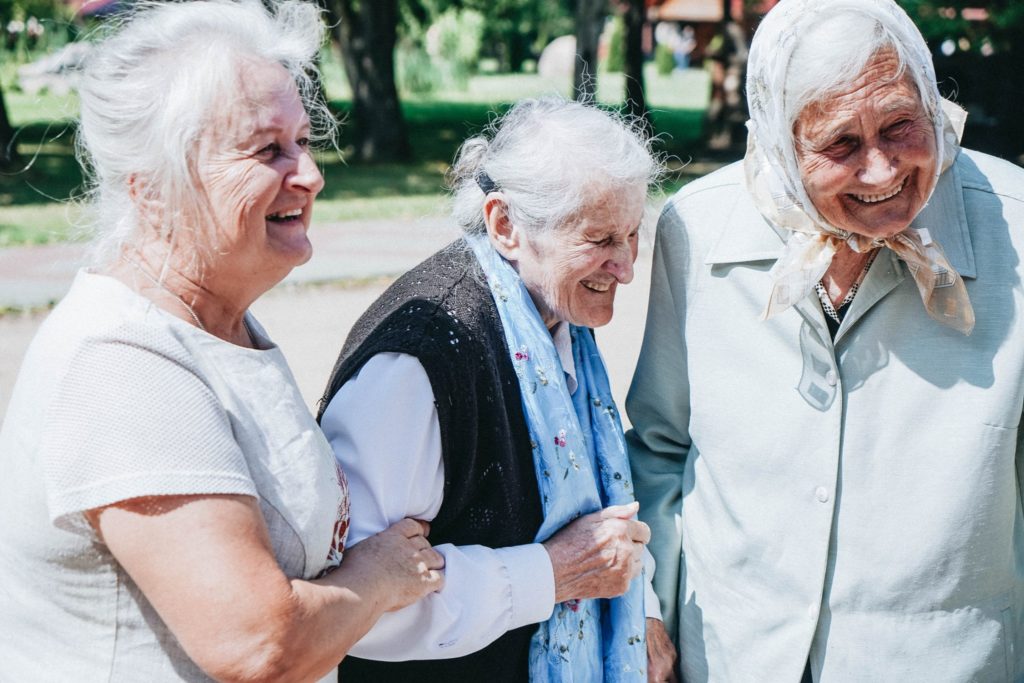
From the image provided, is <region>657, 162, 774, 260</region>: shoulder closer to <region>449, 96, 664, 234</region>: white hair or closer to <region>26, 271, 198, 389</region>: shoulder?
<region>449, 96, 664, 234</region>: white hair

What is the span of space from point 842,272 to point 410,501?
99cm

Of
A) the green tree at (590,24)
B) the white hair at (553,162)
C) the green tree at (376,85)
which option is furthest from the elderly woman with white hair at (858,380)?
the green tree at (376,85)

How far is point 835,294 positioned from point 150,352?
1.38 m

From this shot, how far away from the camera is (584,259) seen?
2.25m

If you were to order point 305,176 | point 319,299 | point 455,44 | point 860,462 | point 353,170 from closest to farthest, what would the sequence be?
point 305,176 < point 860,462 < point 319,299 < point 353,170 < point 455,44

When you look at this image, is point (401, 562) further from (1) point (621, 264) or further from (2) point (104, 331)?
(1) point (621, 264)

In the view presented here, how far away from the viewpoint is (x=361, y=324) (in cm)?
219

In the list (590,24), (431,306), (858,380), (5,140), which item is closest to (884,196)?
(858,380)

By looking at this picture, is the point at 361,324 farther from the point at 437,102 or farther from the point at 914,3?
the point at 437,102

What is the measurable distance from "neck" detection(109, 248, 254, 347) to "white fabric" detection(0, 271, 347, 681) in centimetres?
4

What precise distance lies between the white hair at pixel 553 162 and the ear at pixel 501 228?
0.02 meters

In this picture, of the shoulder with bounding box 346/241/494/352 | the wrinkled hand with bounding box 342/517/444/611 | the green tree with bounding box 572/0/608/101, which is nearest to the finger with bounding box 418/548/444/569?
the wrinkled hand with bounding box 342/517/444/611

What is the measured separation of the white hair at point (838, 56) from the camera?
2000mm

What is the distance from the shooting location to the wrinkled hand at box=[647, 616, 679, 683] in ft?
7.98
